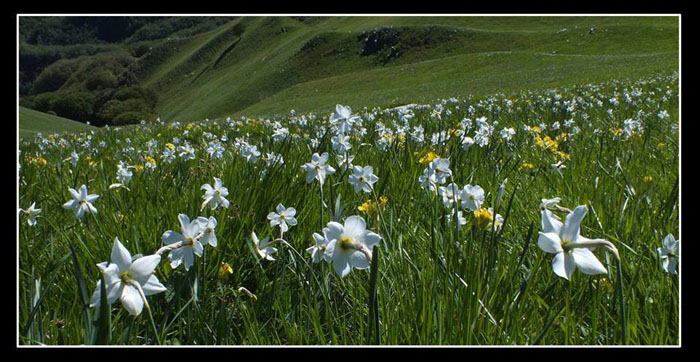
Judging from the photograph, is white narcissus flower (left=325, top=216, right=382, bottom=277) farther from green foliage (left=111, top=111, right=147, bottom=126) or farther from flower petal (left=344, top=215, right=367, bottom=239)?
green foliage (left=111, top=111, right=147, bottom=126)

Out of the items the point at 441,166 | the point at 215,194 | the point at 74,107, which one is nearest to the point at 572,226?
the point at 441,166

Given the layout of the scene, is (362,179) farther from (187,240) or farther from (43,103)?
(43,103)

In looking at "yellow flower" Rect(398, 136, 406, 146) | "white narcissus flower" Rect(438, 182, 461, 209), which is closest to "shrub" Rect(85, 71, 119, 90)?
"yellow flower" Rect(398, 136, 406, 146)

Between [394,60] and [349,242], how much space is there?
64430 millimetres

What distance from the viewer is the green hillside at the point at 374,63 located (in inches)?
1300

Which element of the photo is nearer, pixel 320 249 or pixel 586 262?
pixel 586 262

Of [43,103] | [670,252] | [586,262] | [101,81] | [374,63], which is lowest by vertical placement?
[670,252]

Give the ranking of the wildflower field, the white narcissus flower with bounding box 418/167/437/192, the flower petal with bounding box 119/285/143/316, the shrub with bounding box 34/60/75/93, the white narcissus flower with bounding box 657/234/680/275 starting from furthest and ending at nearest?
1. the shrub with bounding box 34/60/75/93
2. the white narcissus flower with bounding box 418/167/437/192
3. the white narcissus flower with bounding box 657/234/680/275
4. the wildflower field
5. the flower petal with bounding box 119/285/143/316

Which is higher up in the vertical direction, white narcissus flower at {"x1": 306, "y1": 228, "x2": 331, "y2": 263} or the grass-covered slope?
the grass-covered slope

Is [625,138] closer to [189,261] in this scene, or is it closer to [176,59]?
[189,261]

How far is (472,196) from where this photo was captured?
2113mm

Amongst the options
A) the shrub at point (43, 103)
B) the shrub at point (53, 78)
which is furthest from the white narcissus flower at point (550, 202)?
the shrub at point (53, 78)

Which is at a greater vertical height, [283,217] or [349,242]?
[349,242]

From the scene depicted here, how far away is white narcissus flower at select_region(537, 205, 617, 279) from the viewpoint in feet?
3.79
